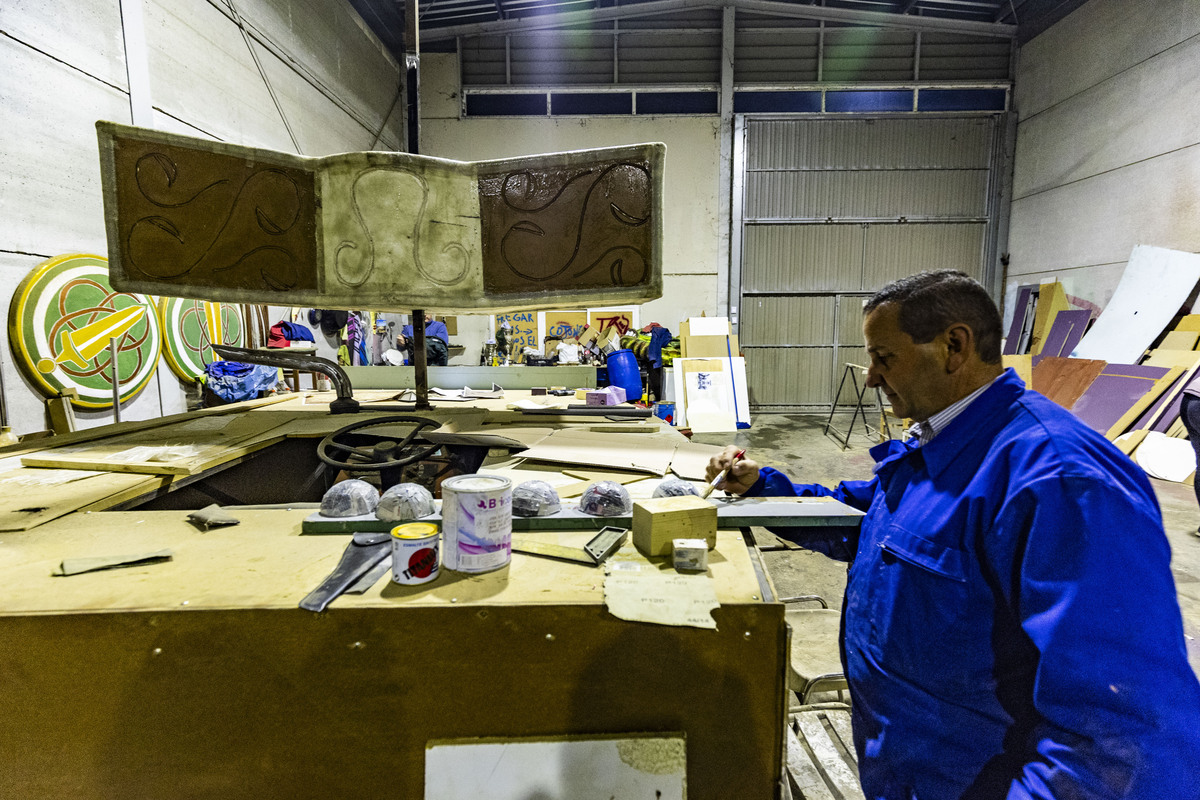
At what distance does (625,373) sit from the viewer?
7711 millimetres

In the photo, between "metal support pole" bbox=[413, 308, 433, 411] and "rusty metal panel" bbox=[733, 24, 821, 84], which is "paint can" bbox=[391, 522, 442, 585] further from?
"rusty metal panel" bbox=[733, 24, 821, 84]

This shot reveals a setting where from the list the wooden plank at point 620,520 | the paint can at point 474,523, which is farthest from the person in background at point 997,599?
the paint can at point 474,523

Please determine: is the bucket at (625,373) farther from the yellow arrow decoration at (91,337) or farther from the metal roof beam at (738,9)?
the metal roof beam at (738,9)

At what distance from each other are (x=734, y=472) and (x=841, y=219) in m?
9.73

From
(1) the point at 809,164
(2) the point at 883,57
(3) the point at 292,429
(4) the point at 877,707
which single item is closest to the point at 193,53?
(3) the point at 292,429

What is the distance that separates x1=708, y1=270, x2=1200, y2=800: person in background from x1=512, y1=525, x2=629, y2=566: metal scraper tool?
62cm

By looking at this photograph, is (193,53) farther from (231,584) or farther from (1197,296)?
(1197,296)

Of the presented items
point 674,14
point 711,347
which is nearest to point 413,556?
point 711,347

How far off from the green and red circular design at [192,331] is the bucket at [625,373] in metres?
4.60

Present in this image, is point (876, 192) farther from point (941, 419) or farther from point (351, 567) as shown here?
point (351, 567)

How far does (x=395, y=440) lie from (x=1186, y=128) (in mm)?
9672

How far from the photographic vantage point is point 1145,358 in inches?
256

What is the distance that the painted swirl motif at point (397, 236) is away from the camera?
106 inches

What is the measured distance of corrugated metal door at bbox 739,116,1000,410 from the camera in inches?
377
